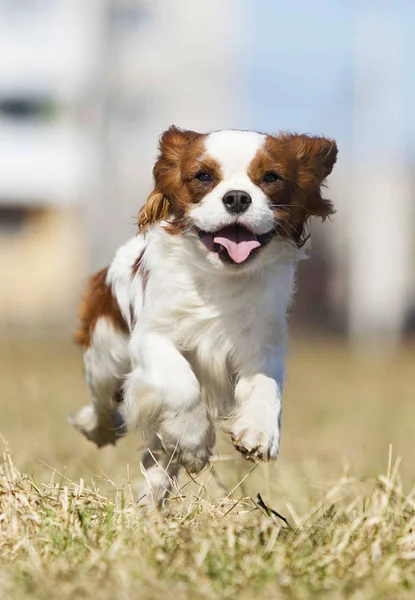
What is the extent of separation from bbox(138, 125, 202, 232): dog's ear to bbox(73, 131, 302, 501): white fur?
0.18 feet

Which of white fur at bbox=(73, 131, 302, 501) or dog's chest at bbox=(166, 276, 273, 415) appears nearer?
white fur at bbox=(73, 131, 302, 501)

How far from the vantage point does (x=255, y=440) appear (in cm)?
349

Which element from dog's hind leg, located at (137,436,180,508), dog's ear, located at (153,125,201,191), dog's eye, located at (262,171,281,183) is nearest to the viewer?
dog's eye, located at (262,171,281,183)

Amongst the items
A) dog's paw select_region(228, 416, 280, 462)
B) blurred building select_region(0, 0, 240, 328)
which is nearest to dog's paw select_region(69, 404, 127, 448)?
dog's paw select_region(228, 416, 280, 462)

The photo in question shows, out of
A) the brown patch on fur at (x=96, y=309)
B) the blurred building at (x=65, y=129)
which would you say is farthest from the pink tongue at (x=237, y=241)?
the blurred building at (x=65, y=129)

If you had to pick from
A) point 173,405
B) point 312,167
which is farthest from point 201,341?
point 312,167

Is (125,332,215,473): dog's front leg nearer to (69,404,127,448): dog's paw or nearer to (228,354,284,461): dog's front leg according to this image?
(228,354,284,461): dog's front leg

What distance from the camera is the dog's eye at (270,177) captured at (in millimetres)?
3719

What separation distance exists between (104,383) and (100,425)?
25 cm

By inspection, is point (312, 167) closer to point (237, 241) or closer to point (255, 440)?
point (237, 241)

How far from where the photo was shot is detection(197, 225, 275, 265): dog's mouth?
365 centimetres

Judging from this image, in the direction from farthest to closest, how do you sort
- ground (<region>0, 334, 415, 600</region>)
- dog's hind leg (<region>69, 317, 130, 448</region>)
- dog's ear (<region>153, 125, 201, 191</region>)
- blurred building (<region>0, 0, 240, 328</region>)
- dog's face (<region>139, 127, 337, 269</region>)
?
blurred building (<region>0, 0, 240, 328</region>), dog's hind leg (<region>69, 317, 130, 448</region>), dog's ear (<region>153, 125, 201, 191</region>), dog's face (<region>139, 127, 337, 269</region>), ground (<region>0, 334, 415, 600</region>)

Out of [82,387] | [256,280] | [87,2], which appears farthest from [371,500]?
[87,2]

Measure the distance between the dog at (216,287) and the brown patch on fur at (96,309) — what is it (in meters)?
0.31
